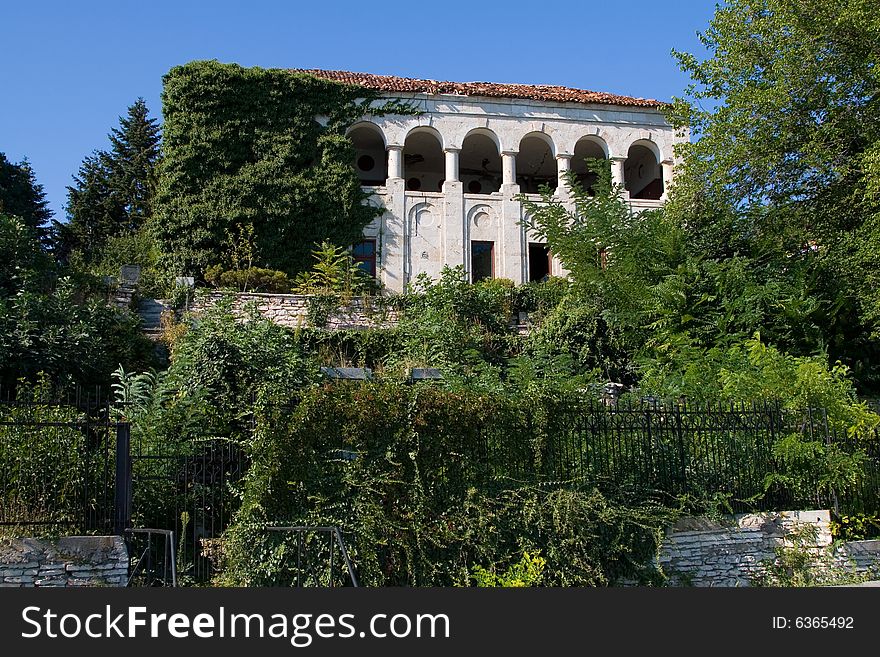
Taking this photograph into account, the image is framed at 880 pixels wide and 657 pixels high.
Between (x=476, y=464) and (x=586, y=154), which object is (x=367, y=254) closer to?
(x=586, y=154)

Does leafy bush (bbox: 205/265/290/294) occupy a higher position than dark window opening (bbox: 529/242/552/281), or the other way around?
dark window opening (bbox: 529/242/552/281)

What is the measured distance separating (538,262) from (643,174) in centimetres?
664

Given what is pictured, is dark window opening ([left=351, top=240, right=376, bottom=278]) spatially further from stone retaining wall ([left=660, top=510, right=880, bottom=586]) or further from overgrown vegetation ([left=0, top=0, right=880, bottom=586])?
stone retaining wall ([left=660, top=510, right=880, bottom=586])

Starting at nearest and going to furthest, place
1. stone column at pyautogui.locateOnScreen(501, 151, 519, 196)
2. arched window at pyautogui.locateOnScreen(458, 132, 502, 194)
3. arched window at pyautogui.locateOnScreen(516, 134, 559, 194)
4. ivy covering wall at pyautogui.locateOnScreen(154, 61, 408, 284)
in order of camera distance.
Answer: ivy covering wall at pyautogui.locateOnScreen(154, 61, 408, 284) → stone column at pyautogui.locateOnScreen(501, 151, 519, 196) → arched window at pyautogui.locateOnScreen(516, 134, 559, 194) → arched window at pyautogui.locateOnScreen(458, 132, 502, 194)

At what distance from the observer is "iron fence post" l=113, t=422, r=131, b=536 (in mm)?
9359

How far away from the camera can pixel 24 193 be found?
39.0 meters

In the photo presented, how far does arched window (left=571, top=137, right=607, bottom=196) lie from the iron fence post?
73.5 ft

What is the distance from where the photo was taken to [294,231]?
25688 mm

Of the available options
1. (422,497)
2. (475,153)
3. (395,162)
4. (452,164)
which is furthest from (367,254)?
(422,497)

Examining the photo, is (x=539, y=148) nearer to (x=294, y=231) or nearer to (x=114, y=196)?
(x=294, y=231)

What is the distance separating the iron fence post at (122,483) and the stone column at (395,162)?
1908cm

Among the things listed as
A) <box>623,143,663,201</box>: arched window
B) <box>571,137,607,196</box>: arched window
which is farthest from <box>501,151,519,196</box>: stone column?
<box>623,143,663,201</box>: arched window

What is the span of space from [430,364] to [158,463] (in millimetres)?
7730

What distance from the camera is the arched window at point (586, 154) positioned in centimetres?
2975
